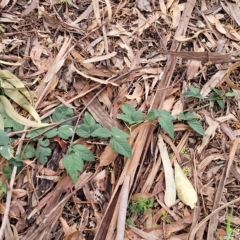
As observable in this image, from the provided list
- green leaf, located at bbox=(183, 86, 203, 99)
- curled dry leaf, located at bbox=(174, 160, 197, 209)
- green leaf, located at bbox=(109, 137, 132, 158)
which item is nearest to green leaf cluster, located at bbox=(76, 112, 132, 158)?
green leaf, located at bbox=(109, 137, 132, 158)

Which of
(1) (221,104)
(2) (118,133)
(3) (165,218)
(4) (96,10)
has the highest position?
(4) (96,10)

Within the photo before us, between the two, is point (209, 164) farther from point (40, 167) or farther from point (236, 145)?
point (40, 167)

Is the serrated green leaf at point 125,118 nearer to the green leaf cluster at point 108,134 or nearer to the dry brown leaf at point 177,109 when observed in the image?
the green leaf cluster at point 108,134

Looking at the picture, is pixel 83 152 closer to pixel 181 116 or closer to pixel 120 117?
pixel 120 117

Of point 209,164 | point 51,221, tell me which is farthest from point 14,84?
point 209,164

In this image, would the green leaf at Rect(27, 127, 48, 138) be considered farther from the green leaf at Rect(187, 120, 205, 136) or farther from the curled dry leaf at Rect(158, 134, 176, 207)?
the green leaf at Rect(187, 120, 205, 136)

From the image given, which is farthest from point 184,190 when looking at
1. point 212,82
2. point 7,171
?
point 7,171
